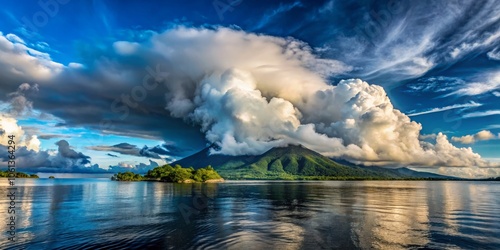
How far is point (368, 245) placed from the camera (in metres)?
34.7

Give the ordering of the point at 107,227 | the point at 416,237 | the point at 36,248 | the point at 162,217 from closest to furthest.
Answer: the point at 36,248 → the point at 416,237 → the point at 107,227 → the point at 162,217

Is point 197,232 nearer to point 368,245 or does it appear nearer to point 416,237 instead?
point 368,245

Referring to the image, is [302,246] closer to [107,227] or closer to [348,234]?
[348,234]

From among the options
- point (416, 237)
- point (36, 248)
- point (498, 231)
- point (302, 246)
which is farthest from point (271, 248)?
point (498, 231)

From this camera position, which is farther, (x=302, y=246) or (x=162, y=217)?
(x=162, y=217)

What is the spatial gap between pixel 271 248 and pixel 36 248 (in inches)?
1038

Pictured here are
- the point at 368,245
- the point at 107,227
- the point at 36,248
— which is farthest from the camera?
the point at 107,227

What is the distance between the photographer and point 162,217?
5578cm

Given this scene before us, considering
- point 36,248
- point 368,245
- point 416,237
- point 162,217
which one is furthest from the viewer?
point 162,217

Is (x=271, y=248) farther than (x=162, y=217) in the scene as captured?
No

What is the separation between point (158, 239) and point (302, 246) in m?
18.0

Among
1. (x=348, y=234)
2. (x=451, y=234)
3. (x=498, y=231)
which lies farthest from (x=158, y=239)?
(x=498, y=231)

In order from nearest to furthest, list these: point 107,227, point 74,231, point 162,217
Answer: point 74,231 → point 107,227 → point 162,217

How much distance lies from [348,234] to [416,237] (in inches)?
351
